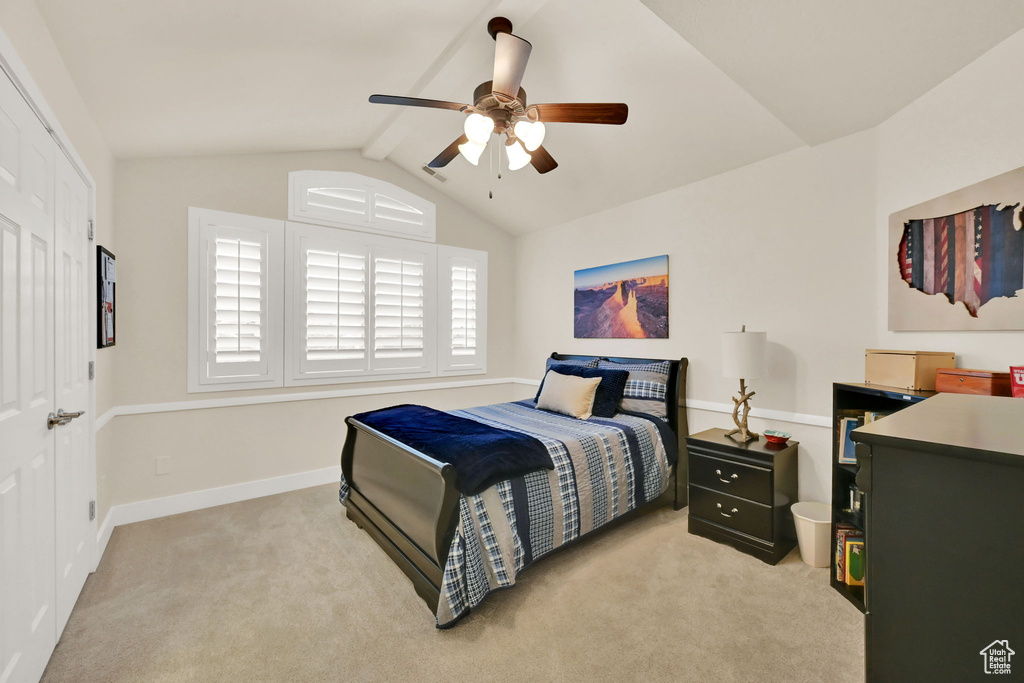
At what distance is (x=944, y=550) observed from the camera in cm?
68

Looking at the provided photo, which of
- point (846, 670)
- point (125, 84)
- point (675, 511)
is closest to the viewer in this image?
point (846, 670)

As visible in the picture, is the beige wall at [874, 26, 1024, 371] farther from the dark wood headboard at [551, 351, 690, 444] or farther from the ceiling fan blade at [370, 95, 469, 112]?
the ceiling fan blade at [370, 95, 469, 112]

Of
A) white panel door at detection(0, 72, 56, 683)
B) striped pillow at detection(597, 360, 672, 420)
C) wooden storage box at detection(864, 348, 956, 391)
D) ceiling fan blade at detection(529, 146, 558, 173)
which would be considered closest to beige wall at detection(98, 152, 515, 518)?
white panel door at detection(0, 72, 56, 683)

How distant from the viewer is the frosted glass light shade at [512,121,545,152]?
2158 millimetres

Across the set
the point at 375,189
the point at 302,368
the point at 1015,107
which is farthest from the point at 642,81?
the point at 302,368

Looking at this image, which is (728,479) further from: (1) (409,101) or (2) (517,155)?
(1) (409,101)

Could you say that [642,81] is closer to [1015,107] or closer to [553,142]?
[553,142]

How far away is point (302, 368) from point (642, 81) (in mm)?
3318

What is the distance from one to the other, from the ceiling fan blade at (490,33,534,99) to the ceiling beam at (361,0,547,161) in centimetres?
52

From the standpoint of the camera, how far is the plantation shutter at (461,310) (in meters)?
4.56

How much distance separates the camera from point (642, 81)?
2604 millimetres

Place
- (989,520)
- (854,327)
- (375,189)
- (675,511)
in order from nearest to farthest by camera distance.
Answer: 1. (989,520)
2. (854,327)
3. (675,511)
4. (375,189)

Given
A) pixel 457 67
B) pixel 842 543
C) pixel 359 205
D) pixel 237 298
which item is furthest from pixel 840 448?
pixel 237 298

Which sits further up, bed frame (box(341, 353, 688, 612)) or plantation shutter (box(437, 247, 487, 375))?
plantation shutter (box(437, 247, 487, 375))
